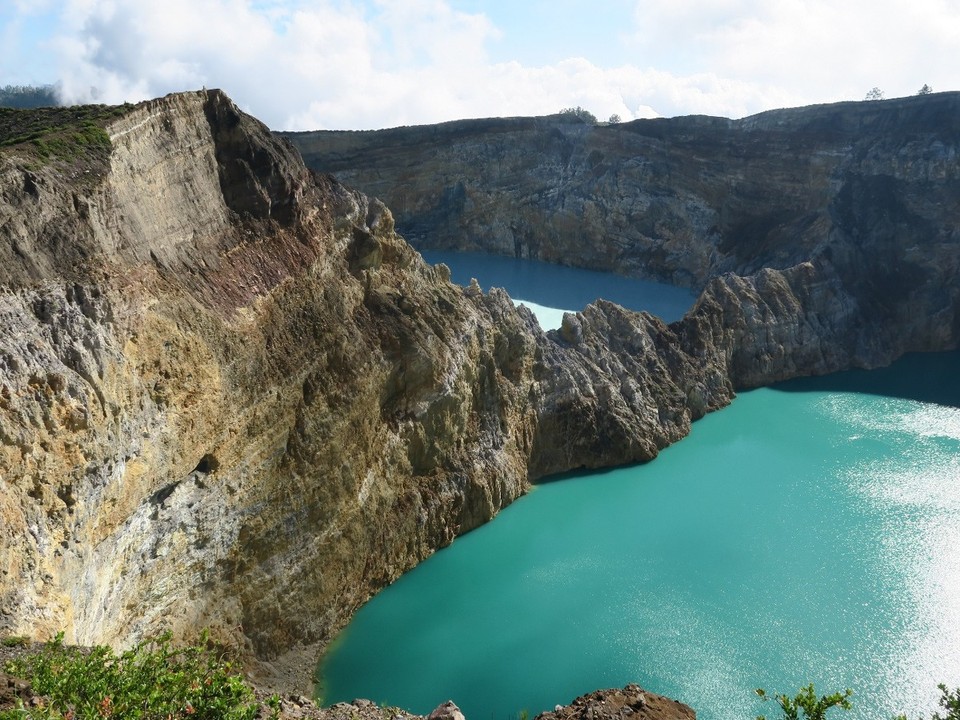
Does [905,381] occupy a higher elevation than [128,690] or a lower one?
lower

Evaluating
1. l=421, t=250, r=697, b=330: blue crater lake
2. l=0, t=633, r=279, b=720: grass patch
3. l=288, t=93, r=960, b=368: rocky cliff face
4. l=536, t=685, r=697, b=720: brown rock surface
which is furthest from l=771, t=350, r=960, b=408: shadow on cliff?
l=0, t=633, r=279, b=720: grass patch

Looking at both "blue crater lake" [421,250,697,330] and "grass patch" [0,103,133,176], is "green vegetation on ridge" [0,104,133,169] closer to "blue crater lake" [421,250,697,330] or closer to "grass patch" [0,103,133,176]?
"grass patch" [0,103,133,176]

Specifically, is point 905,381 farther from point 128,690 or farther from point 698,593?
point 128,690

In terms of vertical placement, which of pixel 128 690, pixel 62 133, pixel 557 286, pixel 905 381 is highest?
pixel 62 133

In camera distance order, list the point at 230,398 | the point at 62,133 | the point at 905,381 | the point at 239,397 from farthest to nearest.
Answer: the point at 905,381
the point at 239,397
the point at 230,398
the point at 62,133

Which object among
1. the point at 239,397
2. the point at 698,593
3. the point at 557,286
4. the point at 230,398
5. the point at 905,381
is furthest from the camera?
the point at 557,286

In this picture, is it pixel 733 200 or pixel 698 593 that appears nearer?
pixel 698 593

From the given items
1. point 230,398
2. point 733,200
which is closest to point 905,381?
point 733,200
